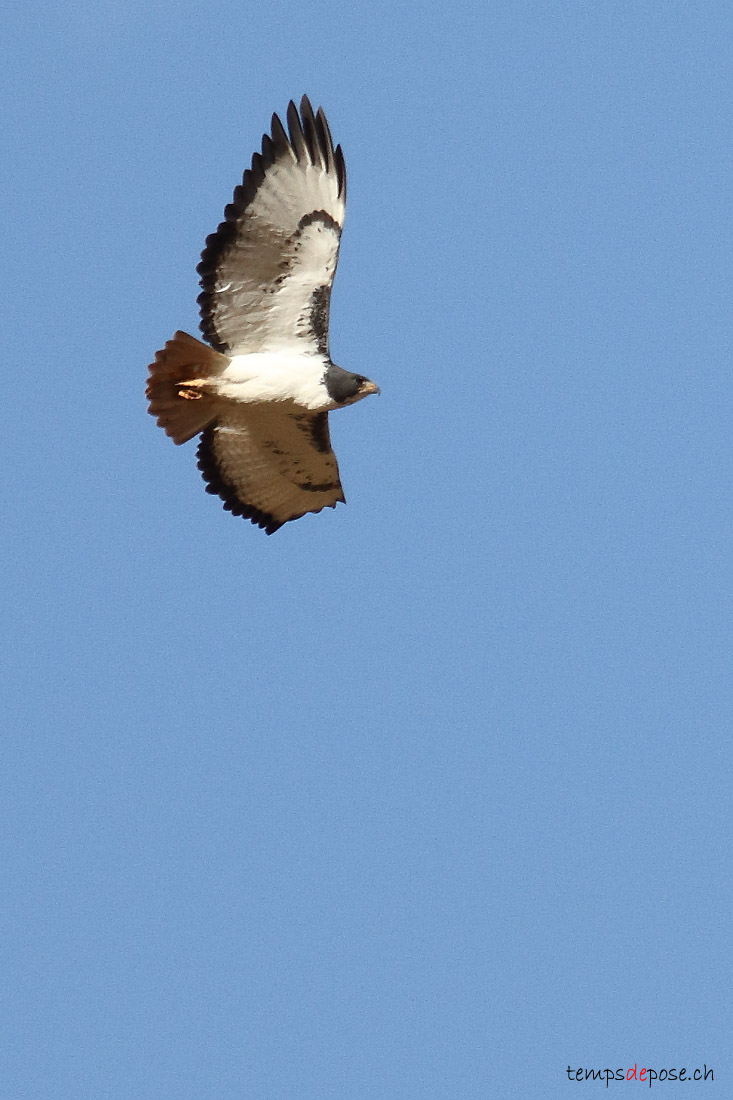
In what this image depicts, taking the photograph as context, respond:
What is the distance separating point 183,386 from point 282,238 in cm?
150

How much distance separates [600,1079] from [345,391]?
6328 mm

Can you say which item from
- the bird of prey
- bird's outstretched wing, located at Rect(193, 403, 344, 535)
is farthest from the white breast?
bird's outstretched wing, located at Rect(193, 403, 344, 535)

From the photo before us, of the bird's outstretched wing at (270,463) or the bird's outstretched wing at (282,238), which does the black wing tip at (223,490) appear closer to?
the bird's outstretched wing at (270,463)

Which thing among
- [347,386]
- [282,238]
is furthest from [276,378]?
[282,238]

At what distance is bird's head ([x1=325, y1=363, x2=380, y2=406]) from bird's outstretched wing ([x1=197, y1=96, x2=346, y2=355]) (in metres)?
0.46

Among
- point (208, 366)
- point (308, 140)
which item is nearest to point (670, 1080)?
point (208, 366)

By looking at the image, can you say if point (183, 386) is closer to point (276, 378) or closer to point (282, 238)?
point (276, 378)

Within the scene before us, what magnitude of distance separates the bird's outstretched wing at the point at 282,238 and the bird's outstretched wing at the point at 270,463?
86cm

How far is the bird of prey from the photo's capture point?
1589 cm

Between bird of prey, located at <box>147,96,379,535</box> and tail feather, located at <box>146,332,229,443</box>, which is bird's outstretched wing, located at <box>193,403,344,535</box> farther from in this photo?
tail feather, located at <box>146,332,229,443</box>

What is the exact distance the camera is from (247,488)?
17.7 metres

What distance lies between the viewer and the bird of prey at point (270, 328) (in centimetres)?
1589

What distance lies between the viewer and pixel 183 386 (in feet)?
53.5

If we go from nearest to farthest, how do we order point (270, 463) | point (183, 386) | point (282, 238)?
point (282, 238) → point (183, 386) → point (270, 463)
